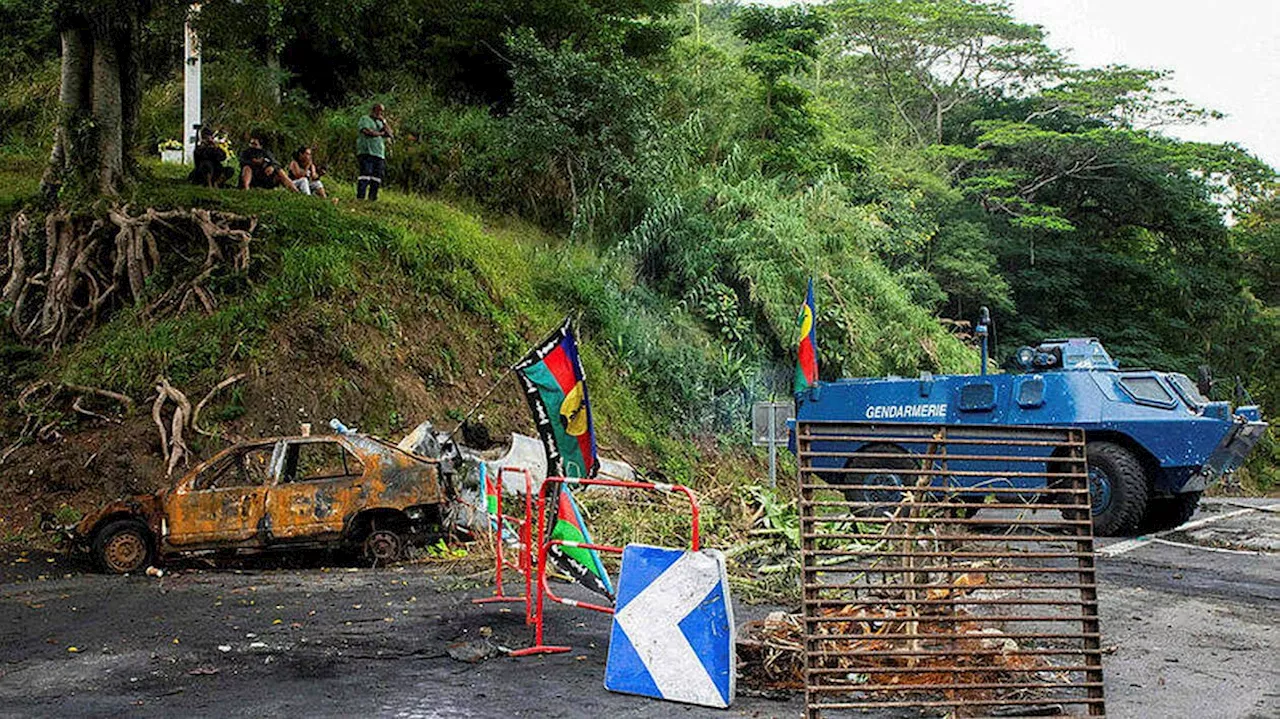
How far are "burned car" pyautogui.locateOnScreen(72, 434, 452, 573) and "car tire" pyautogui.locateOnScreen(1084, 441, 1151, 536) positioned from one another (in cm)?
822

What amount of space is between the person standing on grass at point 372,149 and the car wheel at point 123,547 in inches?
349

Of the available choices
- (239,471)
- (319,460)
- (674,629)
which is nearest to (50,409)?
(319,460)

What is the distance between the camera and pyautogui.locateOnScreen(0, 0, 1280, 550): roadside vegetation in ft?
51.4

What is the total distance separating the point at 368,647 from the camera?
7773mm

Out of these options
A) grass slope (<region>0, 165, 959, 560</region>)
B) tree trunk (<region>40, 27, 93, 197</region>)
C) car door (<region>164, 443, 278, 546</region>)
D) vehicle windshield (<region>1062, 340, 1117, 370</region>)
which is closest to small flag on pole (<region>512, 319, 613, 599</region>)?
grass slope (<region>0, 165, 959, 560</region>)

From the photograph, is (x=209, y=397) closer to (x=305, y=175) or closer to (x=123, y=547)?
(x=123, y=547)

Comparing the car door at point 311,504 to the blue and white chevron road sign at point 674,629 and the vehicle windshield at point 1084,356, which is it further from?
the vehicle windshield at point 1084,356

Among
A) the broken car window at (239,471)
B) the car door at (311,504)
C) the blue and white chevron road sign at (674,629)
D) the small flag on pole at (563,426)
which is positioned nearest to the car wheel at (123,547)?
the broken car window at (239,471)

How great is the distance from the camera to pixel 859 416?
17.3 metres

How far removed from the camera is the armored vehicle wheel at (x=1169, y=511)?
15523mm

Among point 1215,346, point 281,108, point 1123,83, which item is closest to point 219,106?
point 281,108

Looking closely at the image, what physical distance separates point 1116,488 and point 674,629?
987 cm

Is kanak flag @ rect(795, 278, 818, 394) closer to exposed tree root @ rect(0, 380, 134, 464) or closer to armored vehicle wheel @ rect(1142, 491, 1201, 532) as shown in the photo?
armored vehicle wheel @ rect(1142, 491, 1201, 532)

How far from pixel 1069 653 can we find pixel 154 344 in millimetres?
12410
